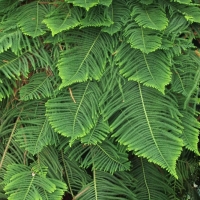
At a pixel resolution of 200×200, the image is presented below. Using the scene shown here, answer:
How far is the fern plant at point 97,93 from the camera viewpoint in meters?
0.84

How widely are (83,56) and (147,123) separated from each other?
0.26 m

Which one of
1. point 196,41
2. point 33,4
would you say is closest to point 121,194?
point 196,41

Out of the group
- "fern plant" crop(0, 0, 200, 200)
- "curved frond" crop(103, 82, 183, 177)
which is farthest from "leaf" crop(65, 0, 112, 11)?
"curved frond" crop(103, 82, 183, 177)

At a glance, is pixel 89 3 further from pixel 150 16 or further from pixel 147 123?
pixel 147 123

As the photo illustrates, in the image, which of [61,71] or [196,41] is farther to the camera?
[196,41]

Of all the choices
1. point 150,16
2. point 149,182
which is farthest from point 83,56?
point 149,182

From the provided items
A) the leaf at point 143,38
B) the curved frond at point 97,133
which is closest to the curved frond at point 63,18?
the leaf at point 143,38

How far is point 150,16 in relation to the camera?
888mm

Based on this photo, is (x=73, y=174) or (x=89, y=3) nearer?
(x=89, y=3)

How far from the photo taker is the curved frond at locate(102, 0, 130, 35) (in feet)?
2.89

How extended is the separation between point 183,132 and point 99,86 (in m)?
0.27

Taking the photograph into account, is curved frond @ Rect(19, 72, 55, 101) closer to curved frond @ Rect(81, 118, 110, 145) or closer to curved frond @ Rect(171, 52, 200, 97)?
curved frond @ Rect(81, 118, 110, 145)

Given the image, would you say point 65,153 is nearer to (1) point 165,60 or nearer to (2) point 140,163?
(2) point 140,163

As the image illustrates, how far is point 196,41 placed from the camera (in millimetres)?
991
